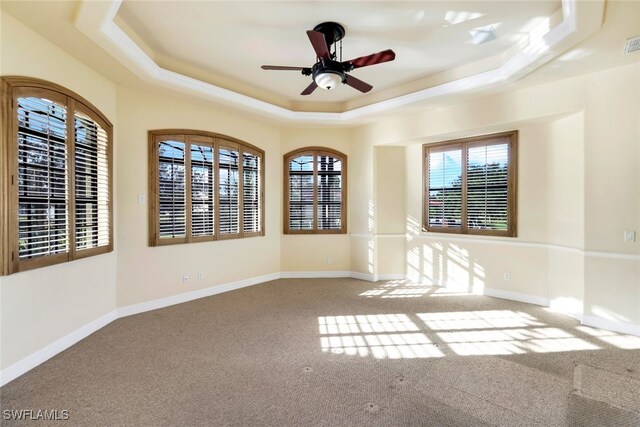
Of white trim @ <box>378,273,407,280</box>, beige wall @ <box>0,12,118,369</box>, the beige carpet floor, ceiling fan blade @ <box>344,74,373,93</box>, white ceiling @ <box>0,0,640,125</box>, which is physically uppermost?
white ceiling @ <box>0,0,640,125</box>

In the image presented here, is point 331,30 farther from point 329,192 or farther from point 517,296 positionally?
point 517,296

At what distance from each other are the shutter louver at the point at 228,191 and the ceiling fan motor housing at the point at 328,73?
2.55 meters

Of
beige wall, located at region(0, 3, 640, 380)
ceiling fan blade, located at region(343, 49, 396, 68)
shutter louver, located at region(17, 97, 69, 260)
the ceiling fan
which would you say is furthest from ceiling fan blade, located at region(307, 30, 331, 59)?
shutter louver, located at region(17, 97, 69, 260)

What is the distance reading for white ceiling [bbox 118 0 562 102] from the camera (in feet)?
10.1

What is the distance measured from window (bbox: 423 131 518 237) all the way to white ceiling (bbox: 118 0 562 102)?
61.0 inches

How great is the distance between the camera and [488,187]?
204 inches

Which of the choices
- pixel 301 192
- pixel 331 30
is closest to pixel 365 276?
pixel 301 192

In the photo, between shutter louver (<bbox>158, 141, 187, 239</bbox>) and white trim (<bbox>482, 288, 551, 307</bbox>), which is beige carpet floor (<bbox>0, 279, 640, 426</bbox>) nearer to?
white trim (<bbox>482, 288, 551, 307</bbox>)

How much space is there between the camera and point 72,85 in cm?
340

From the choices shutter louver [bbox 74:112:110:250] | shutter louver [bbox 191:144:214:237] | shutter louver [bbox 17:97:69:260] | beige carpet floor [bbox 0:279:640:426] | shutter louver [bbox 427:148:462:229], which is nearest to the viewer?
beige carpet floor [bbox 0:279:640:426]

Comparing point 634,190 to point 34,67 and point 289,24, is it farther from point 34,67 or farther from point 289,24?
point 34,67

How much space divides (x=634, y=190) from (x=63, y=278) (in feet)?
20.9

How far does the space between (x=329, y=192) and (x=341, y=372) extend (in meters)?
4.14

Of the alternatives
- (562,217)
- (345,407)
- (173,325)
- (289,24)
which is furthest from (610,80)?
(173,325)
